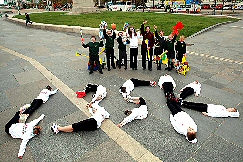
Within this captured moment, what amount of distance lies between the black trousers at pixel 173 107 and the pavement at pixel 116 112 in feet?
0.58

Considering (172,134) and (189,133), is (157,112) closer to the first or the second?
(172,134)

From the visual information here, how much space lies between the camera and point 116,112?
16.9 feet

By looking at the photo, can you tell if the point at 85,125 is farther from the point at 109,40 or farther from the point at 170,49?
the point at 170,49

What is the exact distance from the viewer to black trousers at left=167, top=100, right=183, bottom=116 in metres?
4.79

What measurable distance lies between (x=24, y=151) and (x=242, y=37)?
53.3ft

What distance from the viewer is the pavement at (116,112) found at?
150 inches

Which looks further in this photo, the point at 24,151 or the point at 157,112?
the point at 157,112

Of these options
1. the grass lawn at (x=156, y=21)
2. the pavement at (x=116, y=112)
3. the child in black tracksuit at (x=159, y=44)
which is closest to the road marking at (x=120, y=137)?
the pavement at (x=116, y=112)

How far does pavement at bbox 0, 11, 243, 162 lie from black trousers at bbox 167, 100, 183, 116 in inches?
6.9

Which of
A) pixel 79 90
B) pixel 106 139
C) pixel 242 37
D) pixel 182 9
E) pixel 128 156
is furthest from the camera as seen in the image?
pixel 182 9

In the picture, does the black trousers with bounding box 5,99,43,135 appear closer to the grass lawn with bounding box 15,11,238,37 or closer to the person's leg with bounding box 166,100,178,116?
the person's leg with bounding box 166,100,178,116

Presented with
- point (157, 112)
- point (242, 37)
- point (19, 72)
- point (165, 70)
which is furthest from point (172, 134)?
point (242, 37)

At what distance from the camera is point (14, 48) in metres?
12.2

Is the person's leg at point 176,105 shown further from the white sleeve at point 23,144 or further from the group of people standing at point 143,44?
the white sleeve at point 23,144
